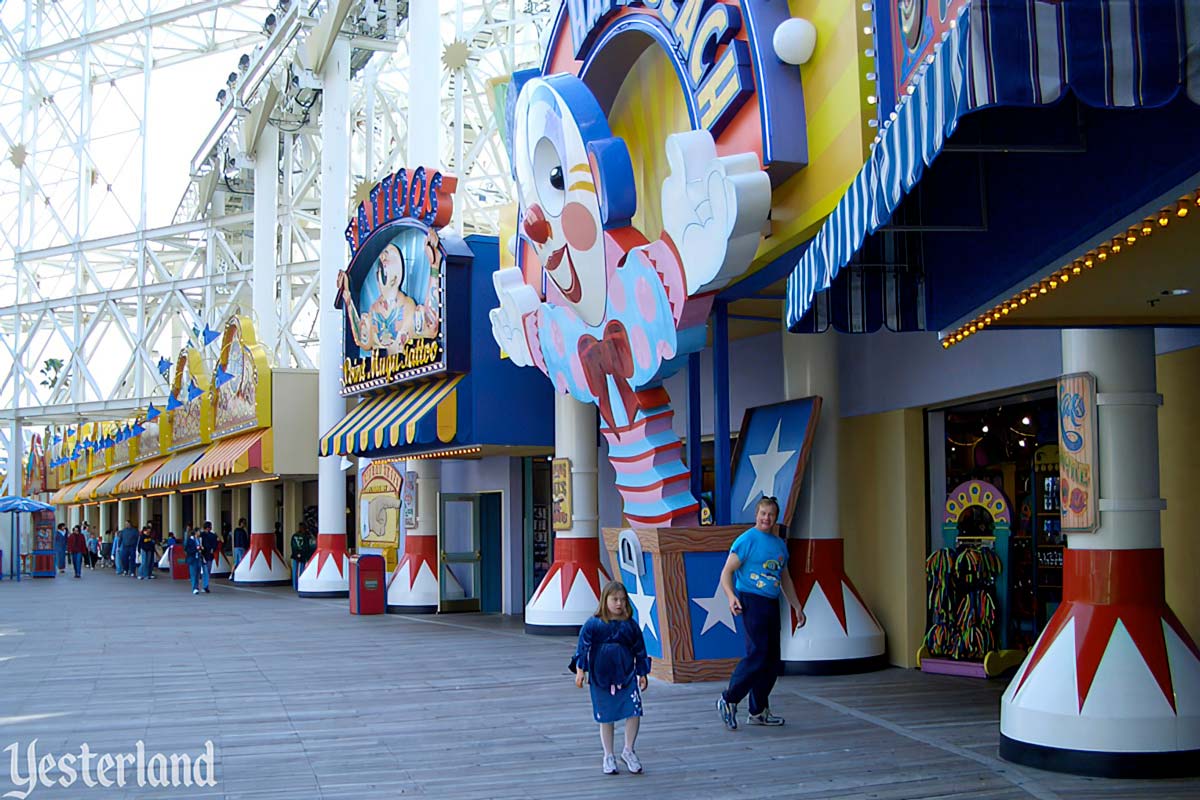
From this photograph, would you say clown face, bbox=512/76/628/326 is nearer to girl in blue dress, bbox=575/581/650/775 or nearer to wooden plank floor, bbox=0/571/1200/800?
wooden plank floor, bbox=0/571/1200/800

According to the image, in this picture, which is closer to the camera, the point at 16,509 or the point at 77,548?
the point at 16,509

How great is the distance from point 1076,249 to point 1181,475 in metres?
3.70

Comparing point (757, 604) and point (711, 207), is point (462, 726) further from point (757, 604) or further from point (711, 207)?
point (711, 207)

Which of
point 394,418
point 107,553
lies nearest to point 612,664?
point 394,418

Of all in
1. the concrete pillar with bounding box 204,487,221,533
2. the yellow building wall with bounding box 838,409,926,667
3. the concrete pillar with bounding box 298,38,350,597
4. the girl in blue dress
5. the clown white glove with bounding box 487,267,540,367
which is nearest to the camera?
the girl in blue dress

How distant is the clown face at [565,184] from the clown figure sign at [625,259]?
2 centimetres

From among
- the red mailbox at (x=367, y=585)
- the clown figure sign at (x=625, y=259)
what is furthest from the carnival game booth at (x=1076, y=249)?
the red mailbox at (x=367, y=585)

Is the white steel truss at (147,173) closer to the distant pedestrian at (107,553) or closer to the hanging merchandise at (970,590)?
the distant pedestrian at (107,553)

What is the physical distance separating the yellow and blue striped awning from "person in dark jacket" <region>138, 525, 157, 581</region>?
1811 cm

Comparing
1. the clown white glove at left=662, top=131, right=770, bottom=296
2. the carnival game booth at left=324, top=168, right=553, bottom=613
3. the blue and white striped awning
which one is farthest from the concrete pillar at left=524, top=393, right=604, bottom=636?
the blue and white striped awning

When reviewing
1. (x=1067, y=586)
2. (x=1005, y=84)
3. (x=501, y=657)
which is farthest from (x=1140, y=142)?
(x=501, y=657)

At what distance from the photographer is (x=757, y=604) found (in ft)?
30.6

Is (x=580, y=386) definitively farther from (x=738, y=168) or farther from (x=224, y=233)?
(x=224, y=233)

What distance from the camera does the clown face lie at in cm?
1218
